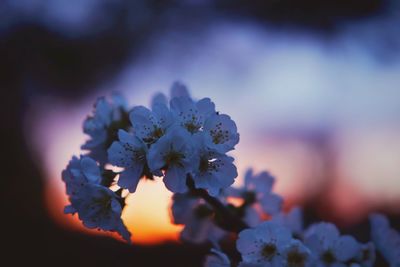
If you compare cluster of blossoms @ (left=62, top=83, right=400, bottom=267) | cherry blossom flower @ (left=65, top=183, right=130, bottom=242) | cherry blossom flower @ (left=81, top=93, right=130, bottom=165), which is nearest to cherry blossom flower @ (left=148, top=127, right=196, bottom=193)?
cluster of blossoms @ (left=62, top=83, right=400, bottom=267)

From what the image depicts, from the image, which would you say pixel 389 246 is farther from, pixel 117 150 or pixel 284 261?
pixel 117 150

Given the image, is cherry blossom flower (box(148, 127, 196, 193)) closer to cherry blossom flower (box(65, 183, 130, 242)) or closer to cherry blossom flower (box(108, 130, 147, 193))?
cherry blossom flower (box(108, 130, 147, 193))


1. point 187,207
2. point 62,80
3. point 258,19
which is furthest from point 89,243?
point 187,207

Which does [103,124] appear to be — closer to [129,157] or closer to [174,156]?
[129,157]

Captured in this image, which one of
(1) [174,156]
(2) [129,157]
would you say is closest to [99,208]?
(2) [129,157]

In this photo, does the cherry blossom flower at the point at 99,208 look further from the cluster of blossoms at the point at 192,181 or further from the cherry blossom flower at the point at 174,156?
the cherry blossom flower at the point at 174,156

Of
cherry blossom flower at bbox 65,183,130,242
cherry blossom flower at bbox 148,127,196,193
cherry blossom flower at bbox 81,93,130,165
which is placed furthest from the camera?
cherry blossom flower at bbox 81,93,130,165

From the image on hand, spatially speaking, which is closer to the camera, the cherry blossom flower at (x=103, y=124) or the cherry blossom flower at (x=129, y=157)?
the cherry blossom flower at (x=129, y=157)

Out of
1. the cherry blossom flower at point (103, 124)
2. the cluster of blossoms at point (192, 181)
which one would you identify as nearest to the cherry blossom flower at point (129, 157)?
the cluster of blossoms at point (192, 181)

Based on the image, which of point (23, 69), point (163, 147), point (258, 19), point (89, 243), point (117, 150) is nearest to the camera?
point (163, 147)
